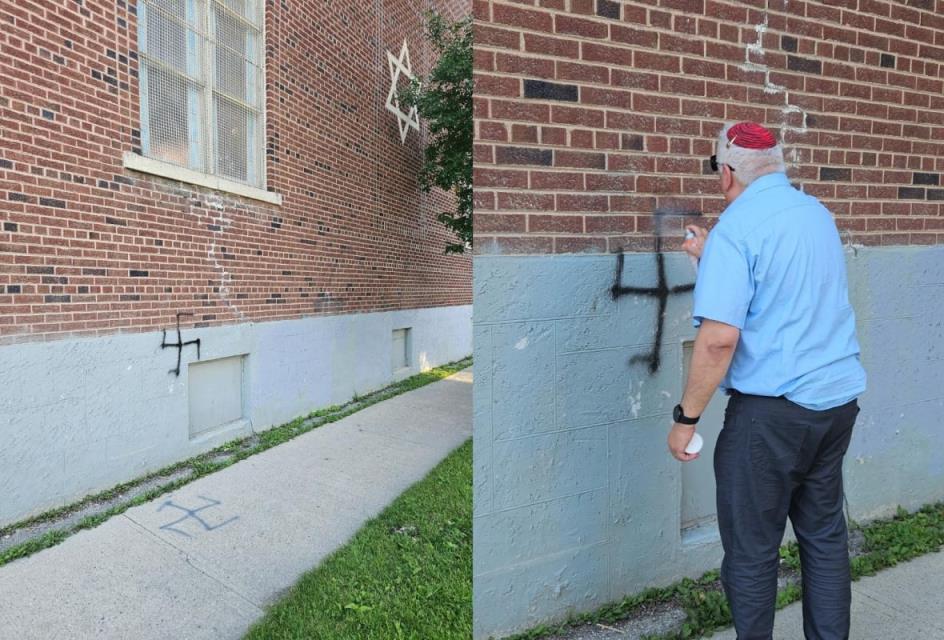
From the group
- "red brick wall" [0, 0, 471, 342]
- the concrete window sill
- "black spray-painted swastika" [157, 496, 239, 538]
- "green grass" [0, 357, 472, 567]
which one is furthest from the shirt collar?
the concrete window sill

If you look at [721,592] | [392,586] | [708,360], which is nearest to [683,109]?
[708,360]

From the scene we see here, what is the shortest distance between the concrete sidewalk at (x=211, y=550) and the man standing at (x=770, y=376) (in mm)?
2290

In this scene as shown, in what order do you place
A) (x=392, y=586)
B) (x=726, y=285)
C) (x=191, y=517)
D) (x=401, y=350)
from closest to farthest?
(x=726, y=285) → (x=392, y=586) → (x=191, y=517) → (x=401, y=350)

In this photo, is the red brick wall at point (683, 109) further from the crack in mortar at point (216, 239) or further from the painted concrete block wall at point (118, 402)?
the crack in mortar at point (216, 239)

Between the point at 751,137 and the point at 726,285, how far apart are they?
0.58 metres

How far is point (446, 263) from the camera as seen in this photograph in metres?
13.1

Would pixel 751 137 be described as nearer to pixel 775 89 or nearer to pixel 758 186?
pixel 758 186

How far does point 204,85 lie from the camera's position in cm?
590

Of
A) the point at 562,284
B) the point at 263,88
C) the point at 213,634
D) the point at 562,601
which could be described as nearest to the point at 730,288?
the point at 562,284

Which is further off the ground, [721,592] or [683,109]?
[683,109]

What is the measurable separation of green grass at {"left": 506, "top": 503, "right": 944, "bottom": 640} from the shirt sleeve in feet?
4.94

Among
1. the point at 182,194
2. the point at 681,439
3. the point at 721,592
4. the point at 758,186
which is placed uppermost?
the point at 182,194

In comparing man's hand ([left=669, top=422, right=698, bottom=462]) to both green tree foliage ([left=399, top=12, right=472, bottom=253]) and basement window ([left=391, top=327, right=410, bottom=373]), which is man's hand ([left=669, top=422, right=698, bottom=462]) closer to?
green tree foliage ([left=399, top=12, right=472, bottom=253])

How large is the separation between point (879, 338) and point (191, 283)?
551 centimetres
